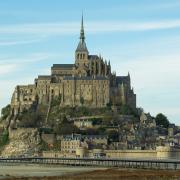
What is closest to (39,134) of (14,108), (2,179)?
(14,108)

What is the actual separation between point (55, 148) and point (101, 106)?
1541 cm

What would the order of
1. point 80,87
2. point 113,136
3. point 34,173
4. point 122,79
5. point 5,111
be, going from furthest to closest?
point 5,111
point 122,79
point 80,87
point 113,136
point 34,173

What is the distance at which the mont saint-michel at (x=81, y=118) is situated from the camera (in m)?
157

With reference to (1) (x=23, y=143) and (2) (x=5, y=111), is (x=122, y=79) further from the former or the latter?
(2) (x=5, y=111)

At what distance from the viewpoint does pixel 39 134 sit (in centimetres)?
16288

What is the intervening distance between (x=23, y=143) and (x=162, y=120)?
34552mm

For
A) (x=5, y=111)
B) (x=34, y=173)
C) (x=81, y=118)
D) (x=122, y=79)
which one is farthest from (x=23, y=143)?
(x=34, y=173)

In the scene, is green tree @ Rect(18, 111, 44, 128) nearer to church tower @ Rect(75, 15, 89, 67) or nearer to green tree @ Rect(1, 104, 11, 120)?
green tree @ Rect(1, 104, 11, 120)

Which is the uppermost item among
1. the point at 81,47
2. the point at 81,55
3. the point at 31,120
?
the point at 81,47

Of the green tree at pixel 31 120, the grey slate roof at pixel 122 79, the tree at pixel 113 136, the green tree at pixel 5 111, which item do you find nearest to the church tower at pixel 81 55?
the grey slate roof at pixel 122 79

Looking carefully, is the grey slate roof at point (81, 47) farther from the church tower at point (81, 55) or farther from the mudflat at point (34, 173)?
the mudflat at point (34, 173)

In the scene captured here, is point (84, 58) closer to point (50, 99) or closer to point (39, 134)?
point (50, 99)

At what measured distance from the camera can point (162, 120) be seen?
178 meters

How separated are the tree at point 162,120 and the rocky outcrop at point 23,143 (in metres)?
31.4
